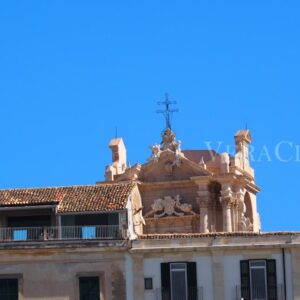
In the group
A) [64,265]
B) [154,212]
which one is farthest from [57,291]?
[154,212]

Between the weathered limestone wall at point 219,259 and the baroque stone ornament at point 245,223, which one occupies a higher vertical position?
the baroque stone ornament at point 245,223

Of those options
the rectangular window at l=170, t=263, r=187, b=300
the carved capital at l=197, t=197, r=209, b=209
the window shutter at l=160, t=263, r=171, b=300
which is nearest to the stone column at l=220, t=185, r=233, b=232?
the carved capital at l=197, t=197, r=209, b=209

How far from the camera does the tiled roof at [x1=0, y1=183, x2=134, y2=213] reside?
7731 cm

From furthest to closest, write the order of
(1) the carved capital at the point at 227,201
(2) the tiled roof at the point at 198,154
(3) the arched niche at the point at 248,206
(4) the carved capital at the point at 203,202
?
(2) the tiled roof at the point at 198,154 → (3) the arched niche at the point at 248,206 → (4) the carved capital at the point at 203,202 → (1) the carved capital at the point at 227,201

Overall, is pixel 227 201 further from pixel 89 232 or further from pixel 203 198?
pixel 89 232

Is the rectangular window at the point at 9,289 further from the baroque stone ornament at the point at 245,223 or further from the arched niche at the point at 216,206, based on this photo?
the arched niche at the point at 216,206

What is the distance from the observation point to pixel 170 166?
10975 centimetres

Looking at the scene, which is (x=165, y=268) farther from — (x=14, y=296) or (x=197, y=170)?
(x=197, y=170)

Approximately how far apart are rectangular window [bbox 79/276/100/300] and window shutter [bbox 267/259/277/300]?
7.83 meters

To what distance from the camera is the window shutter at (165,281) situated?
245 ft

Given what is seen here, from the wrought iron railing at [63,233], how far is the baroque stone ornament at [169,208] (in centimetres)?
3172

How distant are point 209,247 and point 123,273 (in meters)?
4.13

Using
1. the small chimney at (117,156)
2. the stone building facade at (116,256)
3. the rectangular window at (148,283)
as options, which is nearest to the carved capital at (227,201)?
the small chimney at (117,156)

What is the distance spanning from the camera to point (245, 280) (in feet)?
244
